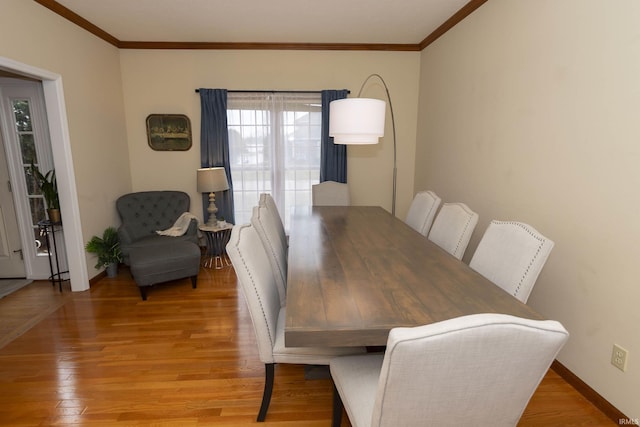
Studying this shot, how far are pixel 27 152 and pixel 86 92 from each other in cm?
82

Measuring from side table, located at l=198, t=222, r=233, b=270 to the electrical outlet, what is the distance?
3411 mm

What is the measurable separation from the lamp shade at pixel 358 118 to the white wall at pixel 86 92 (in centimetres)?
242

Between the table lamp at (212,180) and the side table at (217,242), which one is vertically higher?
the table lamp at (212,180)

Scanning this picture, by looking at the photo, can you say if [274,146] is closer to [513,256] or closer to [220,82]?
[220,82]

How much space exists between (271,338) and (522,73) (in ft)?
8.02

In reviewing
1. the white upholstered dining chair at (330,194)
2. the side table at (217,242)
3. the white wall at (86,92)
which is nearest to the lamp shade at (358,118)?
the white upholstered dining chair at (330,194)

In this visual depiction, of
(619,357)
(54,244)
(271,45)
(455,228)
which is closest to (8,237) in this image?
(54,244)

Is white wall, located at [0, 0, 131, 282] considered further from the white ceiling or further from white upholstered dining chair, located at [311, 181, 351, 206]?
white upholstered dining chair, located at [311, 181, 351, 206]

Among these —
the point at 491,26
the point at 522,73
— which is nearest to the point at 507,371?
the point at 522,73

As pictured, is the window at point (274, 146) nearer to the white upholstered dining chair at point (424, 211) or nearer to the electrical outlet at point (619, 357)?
the white upholstered dining chair at point (424, 211)

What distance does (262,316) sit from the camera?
1.55 m

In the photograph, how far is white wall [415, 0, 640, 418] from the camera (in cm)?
167

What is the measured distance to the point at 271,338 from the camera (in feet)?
5.22

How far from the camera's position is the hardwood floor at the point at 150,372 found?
5.84 feet
